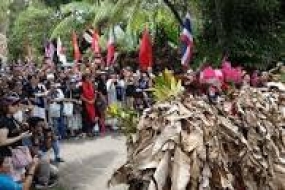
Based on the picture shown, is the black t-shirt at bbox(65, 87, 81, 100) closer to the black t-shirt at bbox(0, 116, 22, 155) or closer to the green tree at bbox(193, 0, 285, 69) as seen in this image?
the black t-shirt at bbox(0, 116, 22, 155)

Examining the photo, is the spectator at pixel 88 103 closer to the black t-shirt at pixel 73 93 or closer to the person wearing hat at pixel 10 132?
the black t-shirt at pixel 73 93

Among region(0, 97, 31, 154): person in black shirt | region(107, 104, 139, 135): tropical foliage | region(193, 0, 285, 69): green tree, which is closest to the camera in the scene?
region(107, 104, 139, 135): tropical foliage

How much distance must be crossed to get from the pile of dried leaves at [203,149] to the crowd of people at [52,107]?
Answer: 0.74 m

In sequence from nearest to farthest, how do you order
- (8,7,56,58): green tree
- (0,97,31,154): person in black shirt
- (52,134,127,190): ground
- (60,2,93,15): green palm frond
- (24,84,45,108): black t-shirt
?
(0,97,31,154): person in black shirt, (52,134,127,190): ground, (24,84,45,108): black t-shirt, (60,2,93,15): green palm frond, (8,7,56,58): green tree

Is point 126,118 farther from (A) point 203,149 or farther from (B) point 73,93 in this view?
(B) point 73,93

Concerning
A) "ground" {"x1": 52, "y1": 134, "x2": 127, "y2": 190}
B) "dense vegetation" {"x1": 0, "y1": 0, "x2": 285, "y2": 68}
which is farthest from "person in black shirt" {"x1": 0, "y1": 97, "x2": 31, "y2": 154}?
"dense vegetation" {"x1": 0, "y1": 0, "x2": 285, "y2": 68}

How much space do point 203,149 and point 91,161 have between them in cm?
615

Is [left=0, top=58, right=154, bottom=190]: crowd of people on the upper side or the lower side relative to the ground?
upper

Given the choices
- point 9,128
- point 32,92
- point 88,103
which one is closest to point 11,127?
point 9,128

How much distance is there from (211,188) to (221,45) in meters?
13.5

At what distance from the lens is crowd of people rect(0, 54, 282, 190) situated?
8.72m

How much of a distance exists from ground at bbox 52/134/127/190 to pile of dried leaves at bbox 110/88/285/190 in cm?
259

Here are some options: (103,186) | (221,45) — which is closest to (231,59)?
(221,45)

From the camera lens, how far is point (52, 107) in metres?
13.9
